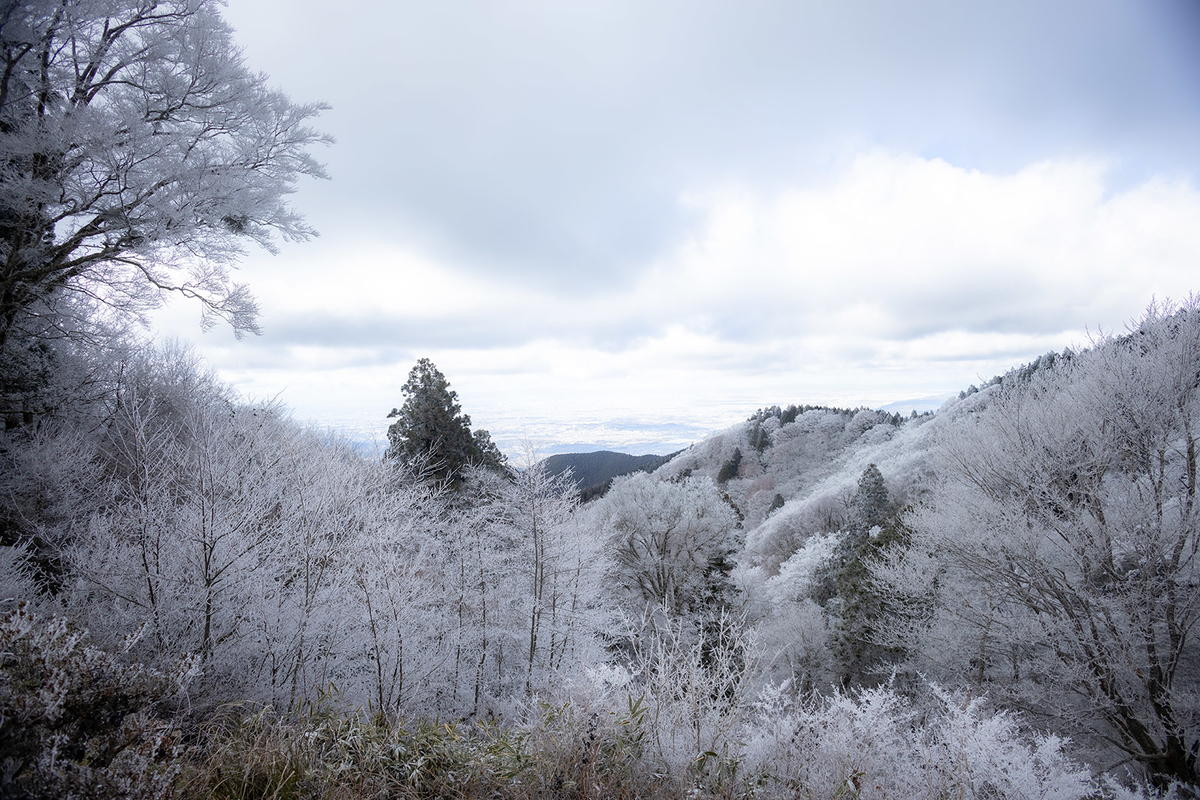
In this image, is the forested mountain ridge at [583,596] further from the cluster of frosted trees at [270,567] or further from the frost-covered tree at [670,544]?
the frost-covered tree at [670,544]

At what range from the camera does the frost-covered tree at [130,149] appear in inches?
226

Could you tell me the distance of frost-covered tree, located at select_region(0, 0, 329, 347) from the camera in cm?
573

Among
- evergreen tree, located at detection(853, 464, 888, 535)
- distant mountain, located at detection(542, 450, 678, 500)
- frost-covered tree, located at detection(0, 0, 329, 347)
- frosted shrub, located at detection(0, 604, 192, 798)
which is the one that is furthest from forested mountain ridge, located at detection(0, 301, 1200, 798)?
distant mountain, located at detection(542, 450, 678, 500)

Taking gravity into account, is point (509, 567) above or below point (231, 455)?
below

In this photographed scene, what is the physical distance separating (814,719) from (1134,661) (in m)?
8.12

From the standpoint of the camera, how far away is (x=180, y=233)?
20.8 feet

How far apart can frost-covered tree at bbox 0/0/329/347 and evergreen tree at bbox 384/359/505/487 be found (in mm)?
12773

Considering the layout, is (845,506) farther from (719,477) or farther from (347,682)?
(347,682)

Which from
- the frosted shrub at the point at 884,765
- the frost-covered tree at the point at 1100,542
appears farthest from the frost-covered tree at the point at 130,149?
the frost-covered tree at the point at 1100,542

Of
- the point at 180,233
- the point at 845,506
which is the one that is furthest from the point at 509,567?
the point at 845,506

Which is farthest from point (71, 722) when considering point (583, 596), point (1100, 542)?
point (1100, 542)

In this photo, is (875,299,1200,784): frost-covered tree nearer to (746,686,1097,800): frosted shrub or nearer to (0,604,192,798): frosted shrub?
(746,686,1097,800): frosted shrub

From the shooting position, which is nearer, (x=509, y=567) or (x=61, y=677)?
(x=61, y=677)

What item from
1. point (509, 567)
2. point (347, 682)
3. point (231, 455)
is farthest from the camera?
point (509, 567)
